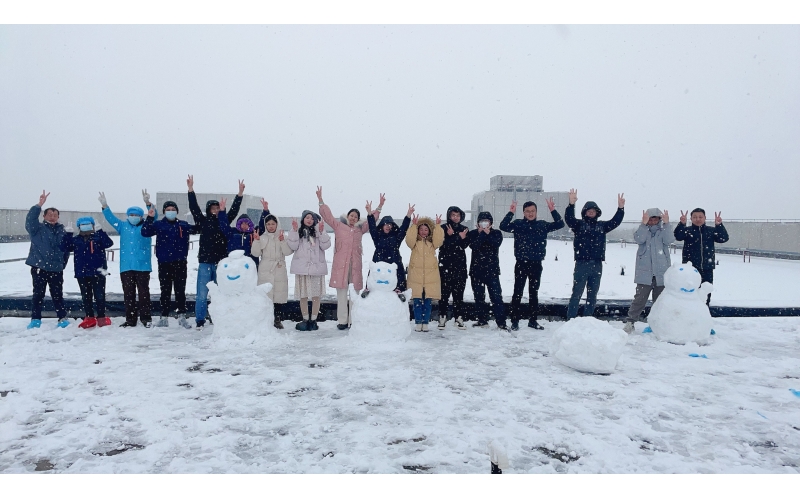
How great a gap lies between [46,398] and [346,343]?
3.20 metres

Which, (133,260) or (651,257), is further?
(651,257)

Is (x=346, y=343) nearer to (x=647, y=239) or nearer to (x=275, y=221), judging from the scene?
(x=275, y=221)

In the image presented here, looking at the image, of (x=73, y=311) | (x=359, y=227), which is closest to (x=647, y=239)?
(x=359, y=227)

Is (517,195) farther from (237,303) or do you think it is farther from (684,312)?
(237,303)

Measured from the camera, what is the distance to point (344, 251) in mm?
6832

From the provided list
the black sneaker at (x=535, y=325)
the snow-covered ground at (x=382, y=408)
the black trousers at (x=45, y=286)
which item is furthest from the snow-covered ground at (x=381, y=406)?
the black sneaker at (x=535, y=325)

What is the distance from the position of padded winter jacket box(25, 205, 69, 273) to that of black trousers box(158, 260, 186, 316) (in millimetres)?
1498

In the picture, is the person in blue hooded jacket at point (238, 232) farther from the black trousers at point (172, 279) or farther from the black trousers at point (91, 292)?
the black trousers at point (91, 292)

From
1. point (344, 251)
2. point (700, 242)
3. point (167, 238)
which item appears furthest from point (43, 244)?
point (700, 242)

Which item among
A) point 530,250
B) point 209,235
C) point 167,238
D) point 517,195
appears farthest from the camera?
point 517,195

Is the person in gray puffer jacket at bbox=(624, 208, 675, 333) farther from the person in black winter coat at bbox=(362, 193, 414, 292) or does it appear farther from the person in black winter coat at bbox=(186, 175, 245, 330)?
the person in black winter coat at bbox=(186, 175, 245, 330)

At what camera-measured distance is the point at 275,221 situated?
22.3 ft

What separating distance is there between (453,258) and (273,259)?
285 centimetres

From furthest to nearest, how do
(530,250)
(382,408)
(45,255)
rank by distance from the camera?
(530,250), (45,255), (382,408)
